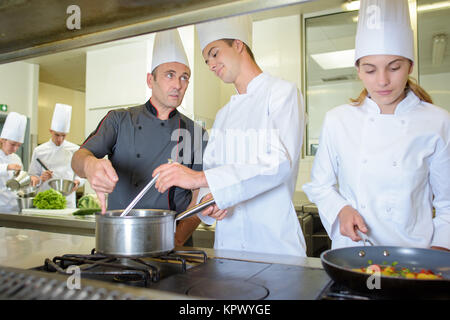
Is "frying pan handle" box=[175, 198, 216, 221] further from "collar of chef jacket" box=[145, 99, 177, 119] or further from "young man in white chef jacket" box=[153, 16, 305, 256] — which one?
"collar of chef jacket" box=[145, 99, 177, 119]

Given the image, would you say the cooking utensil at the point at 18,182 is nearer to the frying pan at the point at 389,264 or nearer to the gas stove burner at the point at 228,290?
the gas stove burner at the point at 228,290

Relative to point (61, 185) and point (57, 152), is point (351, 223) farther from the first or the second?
point (57, 152)

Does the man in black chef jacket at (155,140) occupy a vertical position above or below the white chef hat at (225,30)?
below

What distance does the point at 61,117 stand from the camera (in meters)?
3.97

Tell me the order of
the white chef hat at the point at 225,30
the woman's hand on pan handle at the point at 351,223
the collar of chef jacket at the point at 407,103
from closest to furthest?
the woman's hand on pan handle at the point at 351,223 → the collar of chef jacket at the point at 407,103 → the white chef hat at the point at 225,30

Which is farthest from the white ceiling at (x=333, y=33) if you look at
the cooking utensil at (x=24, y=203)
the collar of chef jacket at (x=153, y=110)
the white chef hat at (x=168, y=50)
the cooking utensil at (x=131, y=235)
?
the cooking utensil at (x=131, y=235)

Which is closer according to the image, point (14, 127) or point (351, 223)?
point (351, 223)

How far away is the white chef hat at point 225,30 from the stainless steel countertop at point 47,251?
0.71m

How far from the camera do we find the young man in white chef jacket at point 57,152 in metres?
3.97

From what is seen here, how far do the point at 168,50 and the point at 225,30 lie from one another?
289mm

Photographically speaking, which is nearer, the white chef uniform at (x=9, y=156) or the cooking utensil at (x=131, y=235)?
the cooking utensil at (x=131, y=235)

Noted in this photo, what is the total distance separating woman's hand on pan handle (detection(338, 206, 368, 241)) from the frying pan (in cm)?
20

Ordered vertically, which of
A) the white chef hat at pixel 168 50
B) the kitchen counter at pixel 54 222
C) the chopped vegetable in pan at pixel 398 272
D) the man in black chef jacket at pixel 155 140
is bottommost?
the kitchen counter at pixel 54 222

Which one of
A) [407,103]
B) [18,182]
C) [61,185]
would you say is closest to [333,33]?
[407,103]
